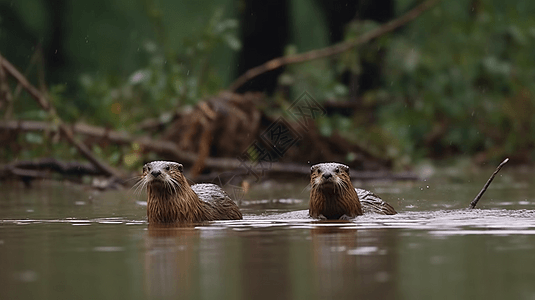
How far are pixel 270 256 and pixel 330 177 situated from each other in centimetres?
292

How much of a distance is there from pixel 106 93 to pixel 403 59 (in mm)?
6181

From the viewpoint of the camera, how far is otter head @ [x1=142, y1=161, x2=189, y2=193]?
7.33 metres

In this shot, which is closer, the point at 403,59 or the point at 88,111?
the point at 88,111

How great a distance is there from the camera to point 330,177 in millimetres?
7559

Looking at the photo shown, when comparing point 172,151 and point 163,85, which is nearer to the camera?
point 172,151

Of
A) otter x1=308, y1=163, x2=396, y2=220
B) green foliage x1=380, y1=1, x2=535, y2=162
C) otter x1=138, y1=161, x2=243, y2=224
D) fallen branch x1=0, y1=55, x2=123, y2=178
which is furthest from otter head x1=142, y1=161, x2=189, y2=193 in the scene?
green foliage x1=380, y1=1, x2=535, y2=162

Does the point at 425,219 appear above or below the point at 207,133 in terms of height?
below

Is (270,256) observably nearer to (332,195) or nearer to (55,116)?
(332,195)

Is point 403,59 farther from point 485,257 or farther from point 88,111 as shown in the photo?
point 485,257

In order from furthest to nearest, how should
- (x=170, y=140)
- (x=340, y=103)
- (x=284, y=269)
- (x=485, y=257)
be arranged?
(x=340, y=103) → (x=170, y=140) → (x=485, y=257) → (x=284, y=269)

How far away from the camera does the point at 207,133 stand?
13.7 meters

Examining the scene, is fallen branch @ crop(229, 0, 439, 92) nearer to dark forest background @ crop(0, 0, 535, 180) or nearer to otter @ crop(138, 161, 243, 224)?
dark forest background @ crop(0, 0, 535, 180)

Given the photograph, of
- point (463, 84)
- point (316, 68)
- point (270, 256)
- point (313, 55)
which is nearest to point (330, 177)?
point (270, 256)

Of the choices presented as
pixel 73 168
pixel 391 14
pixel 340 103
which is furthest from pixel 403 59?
pixel 73 168
